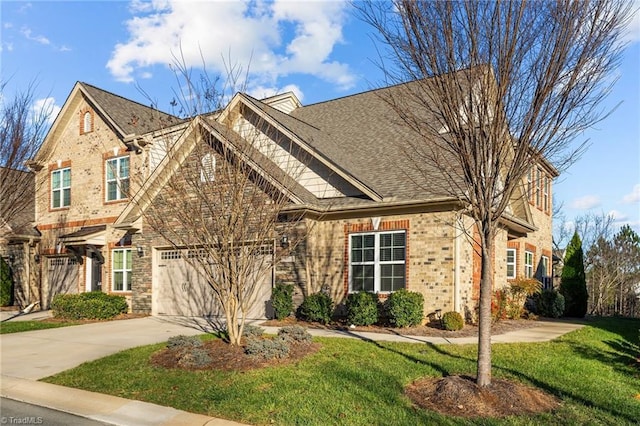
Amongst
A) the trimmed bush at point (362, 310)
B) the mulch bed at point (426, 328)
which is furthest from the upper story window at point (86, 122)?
the trimmed bush at point (362, 310)

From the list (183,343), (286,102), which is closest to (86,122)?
(286,102)

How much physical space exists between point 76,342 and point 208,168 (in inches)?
225

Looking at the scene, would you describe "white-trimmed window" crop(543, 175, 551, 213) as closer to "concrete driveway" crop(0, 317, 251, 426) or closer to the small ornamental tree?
the small ornamental tree

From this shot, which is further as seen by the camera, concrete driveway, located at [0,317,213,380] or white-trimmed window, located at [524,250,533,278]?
white-trimmed window, located at [524,250,533,278]

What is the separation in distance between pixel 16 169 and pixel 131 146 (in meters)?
4.69

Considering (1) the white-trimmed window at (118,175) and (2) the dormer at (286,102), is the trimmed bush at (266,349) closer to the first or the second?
(1) the white-trimmed window at (118,175)

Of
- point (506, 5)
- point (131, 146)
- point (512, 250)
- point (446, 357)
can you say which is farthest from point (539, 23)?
point (131, 146)

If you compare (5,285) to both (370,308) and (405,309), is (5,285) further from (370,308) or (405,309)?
(405,309)

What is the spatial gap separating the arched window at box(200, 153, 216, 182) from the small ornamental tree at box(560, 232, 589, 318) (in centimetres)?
1580

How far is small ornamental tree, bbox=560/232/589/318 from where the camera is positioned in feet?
66.6

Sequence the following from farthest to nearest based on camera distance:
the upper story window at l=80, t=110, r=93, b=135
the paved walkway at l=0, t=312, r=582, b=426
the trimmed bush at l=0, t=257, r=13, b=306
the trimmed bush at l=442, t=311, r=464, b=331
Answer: the trimmed bush at l=0, t=257, r=13, b=306 < the upper story window at l=80, t=110, r=93, b=135 < the trimmed bush at l=442, t=311, r=464, b=331 < the paved walkway at l=0, t=312, r=582, b=426

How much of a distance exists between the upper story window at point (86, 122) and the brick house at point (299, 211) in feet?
0.17

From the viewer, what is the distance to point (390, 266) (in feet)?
47.0

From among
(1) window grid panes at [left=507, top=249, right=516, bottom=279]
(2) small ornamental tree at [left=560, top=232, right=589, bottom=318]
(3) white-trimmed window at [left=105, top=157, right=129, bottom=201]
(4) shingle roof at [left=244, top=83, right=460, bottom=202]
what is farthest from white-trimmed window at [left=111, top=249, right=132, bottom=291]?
(2) small ornamental tree at [left=560, top=232, right=589, bottom=318]
